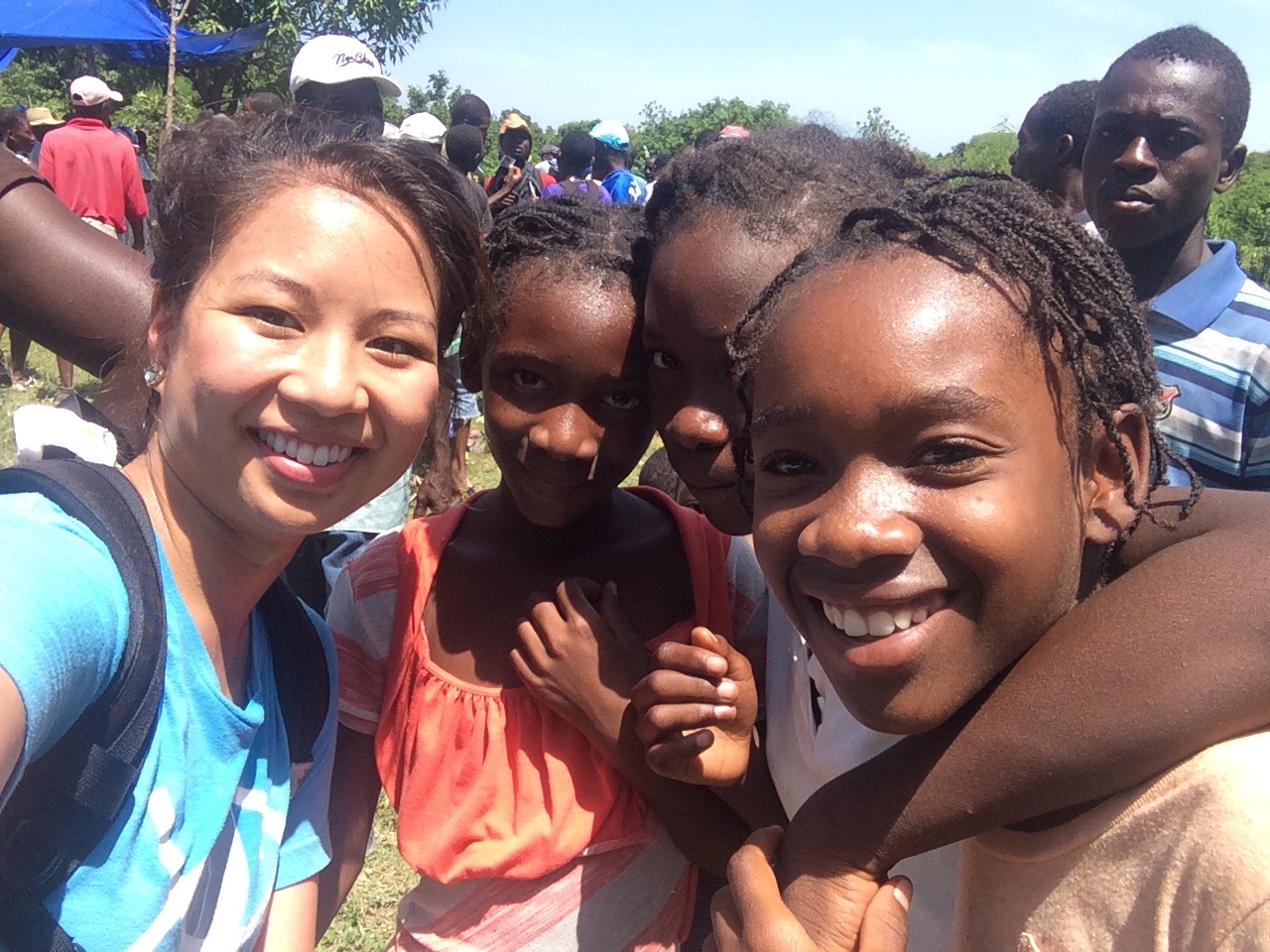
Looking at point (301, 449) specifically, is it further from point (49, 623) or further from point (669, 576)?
point (669, 576)

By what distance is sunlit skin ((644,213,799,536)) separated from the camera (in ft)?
4.99

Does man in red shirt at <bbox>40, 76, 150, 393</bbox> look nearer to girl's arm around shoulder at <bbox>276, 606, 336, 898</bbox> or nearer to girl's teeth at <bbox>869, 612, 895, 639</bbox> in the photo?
girl's arm around shoulder at <bbox>276, 606, 336, 898</bbox>

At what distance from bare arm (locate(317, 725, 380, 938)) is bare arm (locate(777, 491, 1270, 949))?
2.89 ft

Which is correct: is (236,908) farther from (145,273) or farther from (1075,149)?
(1075,149)

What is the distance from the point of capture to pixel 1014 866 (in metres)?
1.13

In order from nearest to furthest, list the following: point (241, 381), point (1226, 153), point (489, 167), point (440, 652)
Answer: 1. point (241, 381)
2. point (440, 652)
3. point (1226, 153)
4. point (489, 167)

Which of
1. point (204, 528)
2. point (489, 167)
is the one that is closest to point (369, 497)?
point (204, 528)

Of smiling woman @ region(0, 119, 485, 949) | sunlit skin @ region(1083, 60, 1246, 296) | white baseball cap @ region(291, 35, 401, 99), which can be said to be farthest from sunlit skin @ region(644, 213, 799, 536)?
white baseball cap @ region(291, 35, 401, 99)

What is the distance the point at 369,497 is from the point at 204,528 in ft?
0.72

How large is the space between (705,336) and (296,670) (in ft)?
2.62

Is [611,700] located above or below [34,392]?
above

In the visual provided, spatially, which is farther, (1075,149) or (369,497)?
(1075,149)

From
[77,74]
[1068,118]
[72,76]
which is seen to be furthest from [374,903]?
[72,76]

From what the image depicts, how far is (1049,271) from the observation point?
1.17 meters
